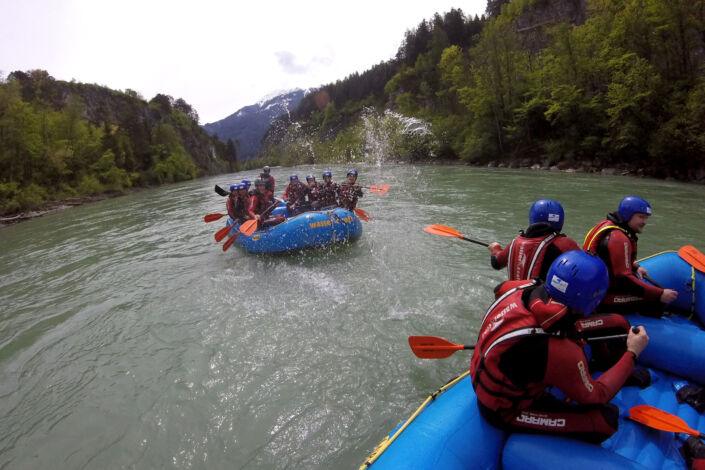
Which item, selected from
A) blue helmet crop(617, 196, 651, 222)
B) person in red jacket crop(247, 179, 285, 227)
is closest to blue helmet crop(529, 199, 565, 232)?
blue helmet crop(617, 196, 651, 222)

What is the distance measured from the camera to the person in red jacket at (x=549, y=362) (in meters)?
1.89

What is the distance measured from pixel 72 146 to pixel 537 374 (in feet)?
125

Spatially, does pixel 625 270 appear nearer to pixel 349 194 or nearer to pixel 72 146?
pixel 349 194

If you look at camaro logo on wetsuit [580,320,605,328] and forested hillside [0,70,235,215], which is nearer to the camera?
camaro logo on wetsuit [580,320,605,328]

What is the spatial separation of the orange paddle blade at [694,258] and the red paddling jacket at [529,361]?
2077mm

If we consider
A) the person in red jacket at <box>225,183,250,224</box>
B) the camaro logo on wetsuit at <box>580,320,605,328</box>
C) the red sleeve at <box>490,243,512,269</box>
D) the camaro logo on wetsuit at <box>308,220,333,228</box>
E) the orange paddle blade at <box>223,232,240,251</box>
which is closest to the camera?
the camaro logo on wetsuit at <box>580,320,605,328</box>

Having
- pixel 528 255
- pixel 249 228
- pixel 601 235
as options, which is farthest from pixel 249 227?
pixel 601 235

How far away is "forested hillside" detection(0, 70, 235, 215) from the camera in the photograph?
2467 centimetres

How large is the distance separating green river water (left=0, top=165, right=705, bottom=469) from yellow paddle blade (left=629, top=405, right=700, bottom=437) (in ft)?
5.67

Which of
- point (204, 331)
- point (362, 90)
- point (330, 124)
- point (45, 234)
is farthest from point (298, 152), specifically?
point (204, 331)

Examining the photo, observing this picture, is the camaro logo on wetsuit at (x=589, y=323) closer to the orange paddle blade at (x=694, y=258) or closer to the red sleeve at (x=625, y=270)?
the red sleeve at (x=625, y=270)

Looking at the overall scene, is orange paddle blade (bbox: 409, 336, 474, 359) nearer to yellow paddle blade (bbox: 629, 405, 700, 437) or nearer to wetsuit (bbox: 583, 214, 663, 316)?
yellow paddle blade (bbox: 629, 405, 700, 437)

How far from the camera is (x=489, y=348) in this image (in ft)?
6.67

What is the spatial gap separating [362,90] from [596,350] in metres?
90.2
